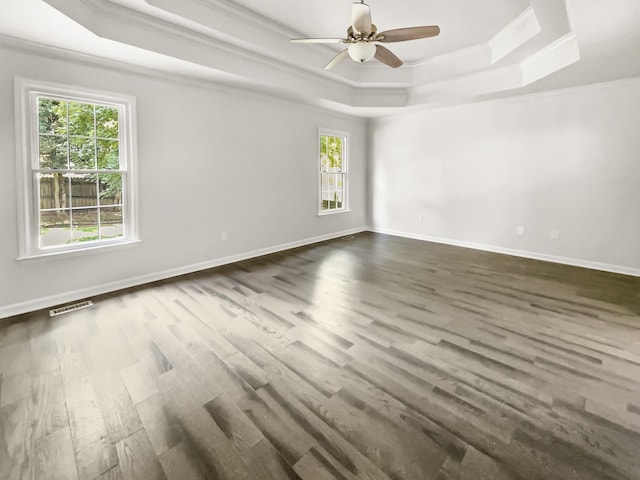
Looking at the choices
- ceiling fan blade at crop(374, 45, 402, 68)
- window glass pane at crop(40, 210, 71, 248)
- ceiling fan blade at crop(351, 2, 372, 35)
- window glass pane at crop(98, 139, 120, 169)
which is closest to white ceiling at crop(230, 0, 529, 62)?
ceiling fan blade at crop(374, 45, 402, 68)

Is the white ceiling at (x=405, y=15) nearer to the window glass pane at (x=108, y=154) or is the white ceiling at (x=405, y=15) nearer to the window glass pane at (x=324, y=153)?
the window glass pane at (x=108, y=154)

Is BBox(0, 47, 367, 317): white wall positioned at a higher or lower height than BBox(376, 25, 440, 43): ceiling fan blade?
lower

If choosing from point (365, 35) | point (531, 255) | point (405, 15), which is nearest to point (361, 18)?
point (365, 35)

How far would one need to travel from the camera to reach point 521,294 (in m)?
3.50

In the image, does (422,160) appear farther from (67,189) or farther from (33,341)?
(33,341)

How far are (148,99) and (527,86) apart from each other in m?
5.09

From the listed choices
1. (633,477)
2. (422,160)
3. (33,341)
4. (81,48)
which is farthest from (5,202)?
(422,160)

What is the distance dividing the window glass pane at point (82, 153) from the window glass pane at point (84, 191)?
0.36 feet

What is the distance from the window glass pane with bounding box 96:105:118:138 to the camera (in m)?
3.45

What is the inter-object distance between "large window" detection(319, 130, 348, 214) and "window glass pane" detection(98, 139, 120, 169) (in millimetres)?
3545

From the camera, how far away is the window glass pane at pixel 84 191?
3.34 meters

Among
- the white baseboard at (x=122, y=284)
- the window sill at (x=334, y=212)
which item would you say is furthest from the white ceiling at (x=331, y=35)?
the white baseboard at (x=122, y=284)

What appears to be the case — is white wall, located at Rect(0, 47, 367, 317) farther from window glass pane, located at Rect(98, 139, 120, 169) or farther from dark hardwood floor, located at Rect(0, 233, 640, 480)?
dark hardwood floor, located at Rect(0, 233, 640, 480)

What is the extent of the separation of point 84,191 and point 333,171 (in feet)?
14.4
